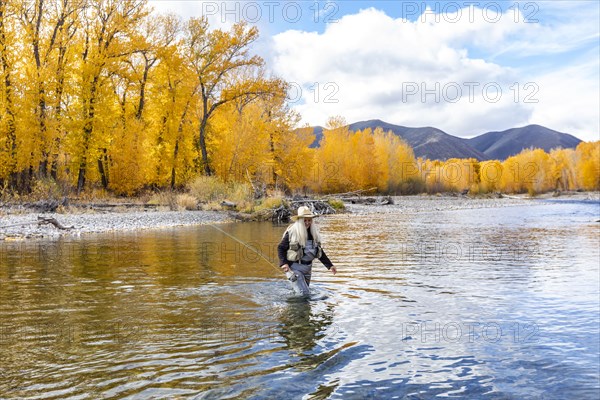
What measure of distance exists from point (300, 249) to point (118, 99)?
30.7m

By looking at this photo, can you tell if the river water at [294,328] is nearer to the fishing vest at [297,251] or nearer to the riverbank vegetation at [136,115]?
the fishing vest at [297,251]

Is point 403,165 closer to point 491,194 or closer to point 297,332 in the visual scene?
point 491,194

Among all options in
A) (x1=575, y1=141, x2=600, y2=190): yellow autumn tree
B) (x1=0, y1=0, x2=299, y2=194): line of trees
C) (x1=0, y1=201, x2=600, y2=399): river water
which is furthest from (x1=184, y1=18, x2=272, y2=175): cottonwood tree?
(x1=575, y1=141, x2=600, y2=190): yellow autumn tree

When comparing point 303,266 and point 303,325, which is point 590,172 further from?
point 303,325

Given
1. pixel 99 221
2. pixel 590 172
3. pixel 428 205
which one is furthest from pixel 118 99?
pixel 590 172

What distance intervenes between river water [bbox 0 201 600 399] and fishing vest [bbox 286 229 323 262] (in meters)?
0.76

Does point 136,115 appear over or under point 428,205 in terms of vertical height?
over

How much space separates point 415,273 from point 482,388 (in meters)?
6.96

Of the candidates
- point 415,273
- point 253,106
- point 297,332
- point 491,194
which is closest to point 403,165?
point 491,194

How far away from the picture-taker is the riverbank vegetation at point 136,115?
2809 cm

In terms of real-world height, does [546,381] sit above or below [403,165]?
below

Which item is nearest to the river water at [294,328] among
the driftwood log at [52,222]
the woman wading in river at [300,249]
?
the woman wading in river at [300,249]

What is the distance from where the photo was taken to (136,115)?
122 feet

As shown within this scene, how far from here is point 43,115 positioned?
93.5 feet
